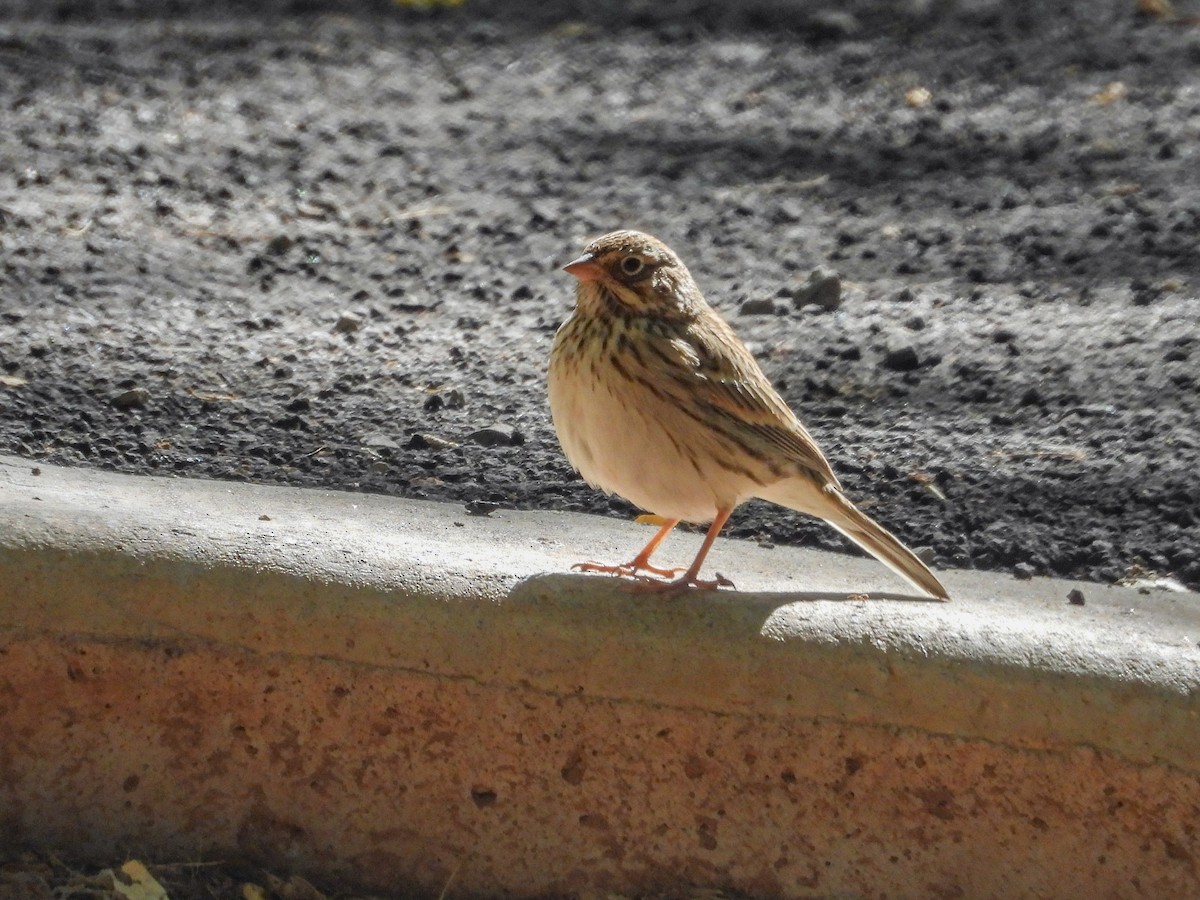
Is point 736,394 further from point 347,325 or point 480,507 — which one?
point 347,325

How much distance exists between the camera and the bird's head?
4.11m

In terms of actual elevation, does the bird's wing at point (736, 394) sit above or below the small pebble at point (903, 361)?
above

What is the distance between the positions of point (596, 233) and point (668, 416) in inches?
119

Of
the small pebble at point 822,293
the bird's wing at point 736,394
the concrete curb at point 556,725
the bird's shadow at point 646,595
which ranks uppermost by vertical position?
the bird's wing at point 736,394

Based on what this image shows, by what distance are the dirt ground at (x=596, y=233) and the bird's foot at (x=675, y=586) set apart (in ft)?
2.70

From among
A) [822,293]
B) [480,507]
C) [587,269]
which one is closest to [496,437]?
[480,507]

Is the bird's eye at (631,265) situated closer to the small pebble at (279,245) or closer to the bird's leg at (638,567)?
the bird's leg at (638,567)

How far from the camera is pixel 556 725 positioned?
359 centimetres

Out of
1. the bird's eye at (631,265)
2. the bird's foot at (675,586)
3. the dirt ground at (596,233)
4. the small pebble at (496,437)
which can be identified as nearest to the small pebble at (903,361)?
the dirt ground at (596,233)

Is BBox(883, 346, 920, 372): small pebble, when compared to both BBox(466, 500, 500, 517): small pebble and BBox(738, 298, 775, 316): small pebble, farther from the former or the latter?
BBox(466, 500, 500, 517): small pebble

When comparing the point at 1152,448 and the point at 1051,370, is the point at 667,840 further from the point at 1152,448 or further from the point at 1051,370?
the point at 1051,370

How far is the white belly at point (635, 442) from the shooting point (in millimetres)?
3943

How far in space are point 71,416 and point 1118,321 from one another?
3413mm

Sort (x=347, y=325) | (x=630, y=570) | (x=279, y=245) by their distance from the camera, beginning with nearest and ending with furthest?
1. (x=630, y=570)
2. (x=347, y=325)
3. (x=279, y=245)
